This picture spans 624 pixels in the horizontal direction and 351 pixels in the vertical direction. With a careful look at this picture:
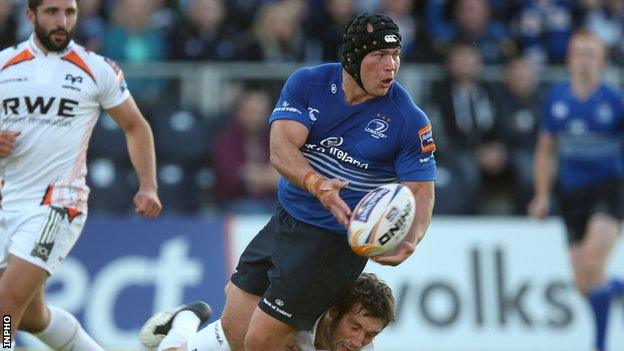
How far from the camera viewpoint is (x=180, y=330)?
8344 mm

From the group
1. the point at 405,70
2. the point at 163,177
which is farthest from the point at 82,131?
the point at 405,70

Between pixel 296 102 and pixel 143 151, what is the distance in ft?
4.97

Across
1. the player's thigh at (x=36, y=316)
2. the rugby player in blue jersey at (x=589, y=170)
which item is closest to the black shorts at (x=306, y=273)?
the player's thigh at (x=36, y=316)

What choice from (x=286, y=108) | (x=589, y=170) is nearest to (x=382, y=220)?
(x=286, y=108)

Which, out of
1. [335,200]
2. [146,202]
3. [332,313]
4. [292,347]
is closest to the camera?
[335,200]

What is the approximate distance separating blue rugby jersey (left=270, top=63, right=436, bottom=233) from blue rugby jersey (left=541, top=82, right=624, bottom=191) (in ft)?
16.6

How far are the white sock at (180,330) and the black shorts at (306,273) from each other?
96cm

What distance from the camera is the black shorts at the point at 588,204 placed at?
12.0 metres

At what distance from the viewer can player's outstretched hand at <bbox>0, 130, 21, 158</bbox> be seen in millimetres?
7941

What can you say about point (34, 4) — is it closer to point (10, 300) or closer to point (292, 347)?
point (10, 300)

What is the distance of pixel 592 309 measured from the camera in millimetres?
12023

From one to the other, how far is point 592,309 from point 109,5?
6.63 m

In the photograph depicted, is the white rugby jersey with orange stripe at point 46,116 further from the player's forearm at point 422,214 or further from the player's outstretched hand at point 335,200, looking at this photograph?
the player's forearm at point 422,214

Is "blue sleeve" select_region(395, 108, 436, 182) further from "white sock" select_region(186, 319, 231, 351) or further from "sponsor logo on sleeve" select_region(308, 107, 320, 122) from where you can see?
"white sock" select_region(186, 319, 231, 351)
